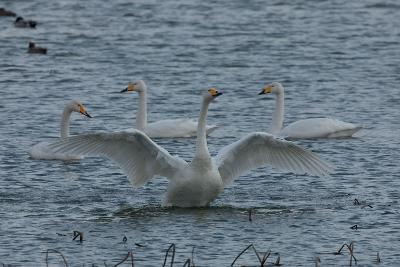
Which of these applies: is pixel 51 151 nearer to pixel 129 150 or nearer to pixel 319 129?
pixel 129 150

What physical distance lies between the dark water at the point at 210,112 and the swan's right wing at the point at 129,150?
442mm

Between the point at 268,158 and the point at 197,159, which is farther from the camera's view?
the point at 268,158

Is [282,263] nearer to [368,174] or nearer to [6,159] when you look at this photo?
[368,174]

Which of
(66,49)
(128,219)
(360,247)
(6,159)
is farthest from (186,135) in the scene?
(66,49)

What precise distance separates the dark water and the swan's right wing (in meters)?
0.44

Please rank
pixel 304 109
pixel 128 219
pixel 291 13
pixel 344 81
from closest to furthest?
1. pixel 128 219
2. pixel 304 109
3. pixel 344 81
4. pixel 291 13

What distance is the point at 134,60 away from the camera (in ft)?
86.7

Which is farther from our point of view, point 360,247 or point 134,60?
point 134,60

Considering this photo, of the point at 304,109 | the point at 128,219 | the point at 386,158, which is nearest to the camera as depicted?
the point at 128,219

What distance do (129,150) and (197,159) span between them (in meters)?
Answer: 0.81

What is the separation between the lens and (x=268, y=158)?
14.7m

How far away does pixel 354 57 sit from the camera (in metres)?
26.8

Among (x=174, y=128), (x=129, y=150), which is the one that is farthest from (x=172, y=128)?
(x=129, y=150)

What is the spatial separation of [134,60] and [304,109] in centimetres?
561
